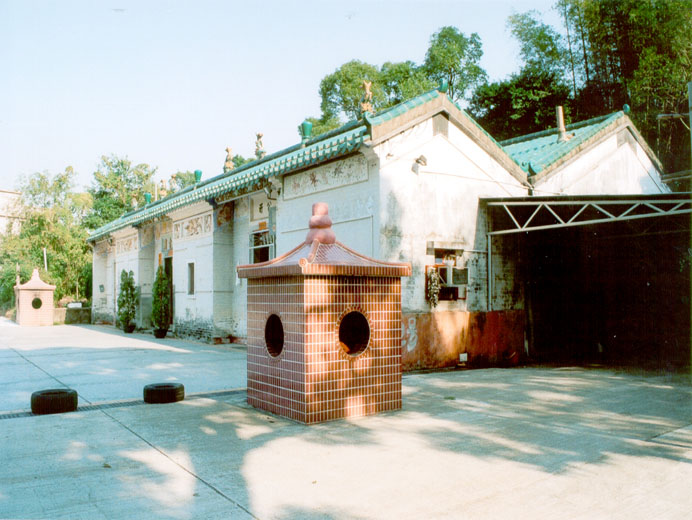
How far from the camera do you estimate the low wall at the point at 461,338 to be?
9523mm

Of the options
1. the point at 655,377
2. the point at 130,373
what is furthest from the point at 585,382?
the point at 130,373

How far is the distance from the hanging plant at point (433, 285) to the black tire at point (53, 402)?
5.83m

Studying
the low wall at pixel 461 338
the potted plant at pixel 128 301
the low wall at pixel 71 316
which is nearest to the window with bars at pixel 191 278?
the potted plant at pixel 128 301

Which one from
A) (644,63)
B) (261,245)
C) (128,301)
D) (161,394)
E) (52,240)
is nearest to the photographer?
(161,394)

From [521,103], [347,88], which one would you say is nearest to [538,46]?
[521,103]

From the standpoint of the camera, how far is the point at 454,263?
10.3m

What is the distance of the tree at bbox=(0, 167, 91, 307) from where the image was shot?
112 ft

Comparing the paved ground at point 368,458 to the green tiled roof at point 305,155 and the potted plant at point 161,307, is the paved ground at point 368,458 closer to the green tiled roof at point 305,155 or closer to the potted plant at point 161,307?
the green tiled roof at point 305,155

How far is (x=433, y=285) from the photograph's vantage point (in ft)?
31.8

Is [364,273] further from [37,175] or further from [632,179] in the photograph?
[37,175]

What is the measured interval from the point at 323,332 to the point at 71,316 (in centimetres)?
2591

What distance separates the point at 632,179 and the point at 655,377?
8.60 m

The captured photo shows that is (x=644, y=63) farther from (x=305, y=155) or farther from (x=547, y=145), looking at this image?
(x=305, y=155)

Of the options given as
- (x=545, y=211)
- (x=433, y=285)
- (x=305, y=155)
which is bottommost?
(x=433, y=285)
